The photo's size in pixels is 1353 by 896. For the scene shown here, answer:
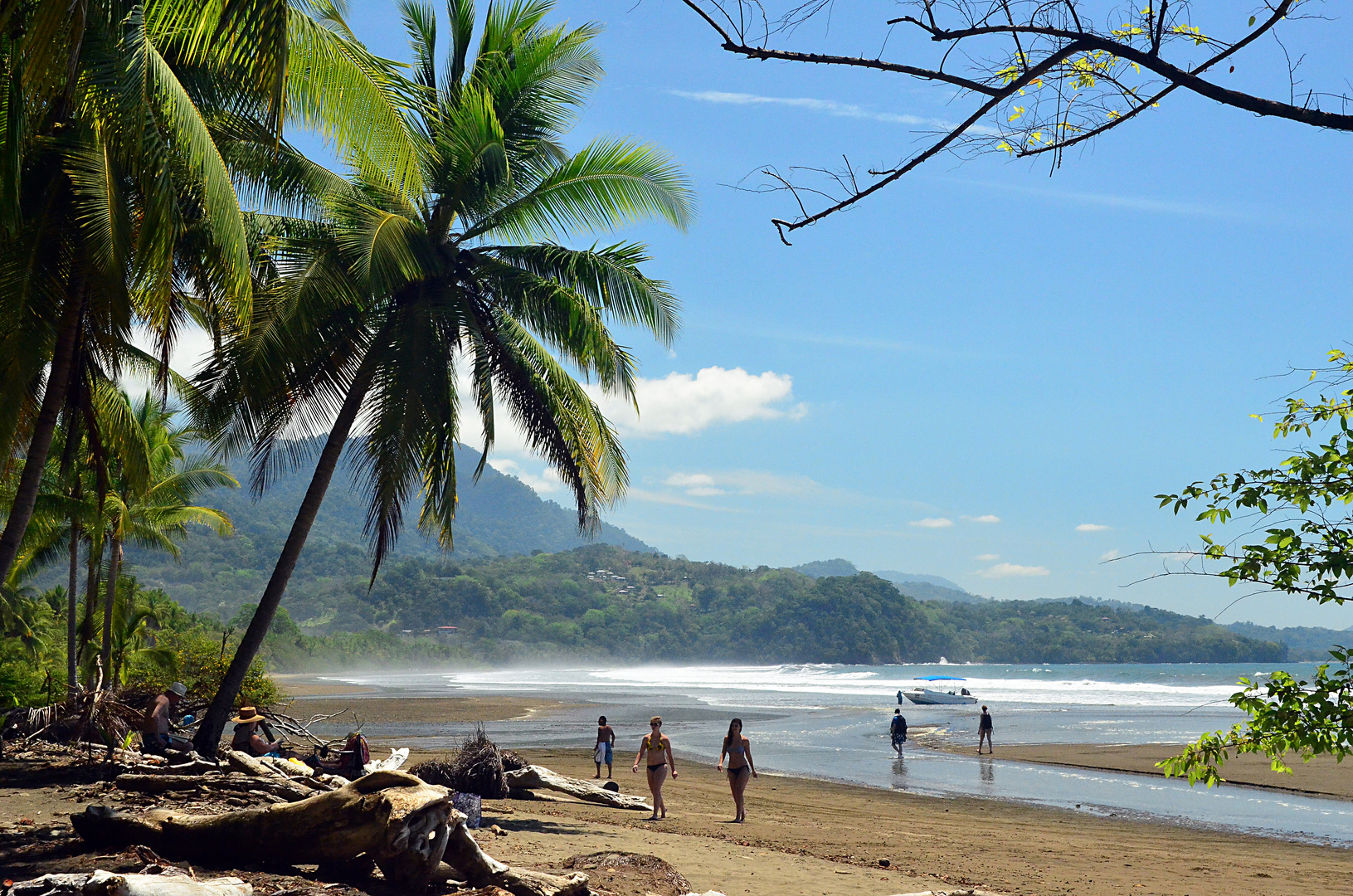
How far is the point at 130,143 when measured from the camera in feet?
23.9

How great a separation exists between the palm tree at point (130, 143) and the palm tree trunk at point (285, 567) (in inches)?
94.6

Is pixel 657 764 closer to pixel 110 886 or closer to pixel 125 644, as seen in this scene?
pixel 110 886

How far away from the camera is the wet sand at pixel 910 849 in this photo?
878cm

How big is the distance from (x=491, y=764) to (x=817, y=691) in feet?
175

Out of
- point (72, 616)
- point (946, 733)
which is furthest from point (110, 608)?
point (946, 733)

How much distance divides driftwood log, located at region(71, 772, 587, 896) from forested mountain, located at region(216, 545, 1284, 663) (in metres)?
128

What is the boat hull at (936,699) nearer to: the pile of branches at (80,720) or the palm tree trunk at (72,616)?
the palm tree trunk at (72,616)

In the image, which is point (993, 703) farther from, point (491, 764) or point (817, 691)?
point (491, 764)

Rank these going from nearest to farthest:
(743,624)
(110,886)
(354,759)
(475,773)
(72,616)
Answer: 1. (110,886)
2. (354,759)
3. (475,773)
4. (72,616)
5. (743,624)

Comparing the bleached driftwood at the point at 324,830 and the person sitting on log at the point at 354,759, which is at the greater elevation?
the bleached driftwood at the point at 324,830

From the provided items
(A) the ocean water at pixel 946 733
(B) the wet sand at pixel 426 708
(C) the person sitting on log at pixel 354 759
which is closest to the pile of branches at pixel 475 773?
(C) the person sitting on log at pixel 354 759

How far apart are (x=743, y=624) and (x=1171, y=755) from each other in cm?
13648

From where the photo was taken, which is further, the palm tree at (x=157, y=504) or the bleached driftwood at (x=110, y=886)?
the palm tree at (x=157, y=504)

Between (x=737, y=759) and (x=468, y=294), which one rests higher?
(x=468, y=294)
